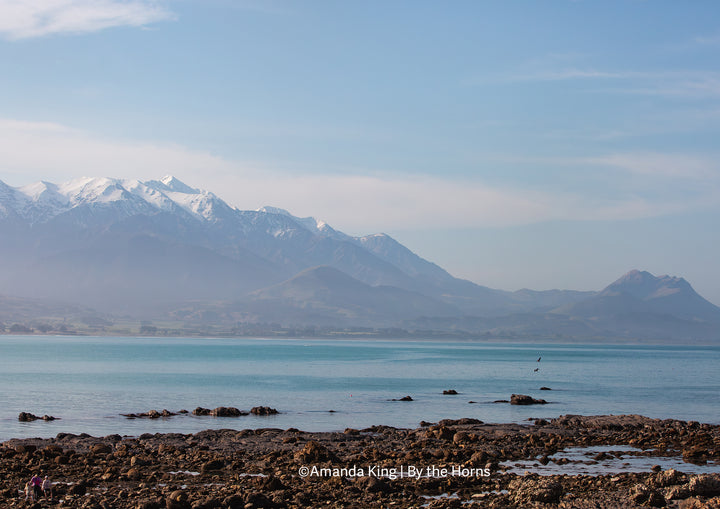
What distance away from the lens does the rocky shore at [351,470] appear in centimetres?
2481

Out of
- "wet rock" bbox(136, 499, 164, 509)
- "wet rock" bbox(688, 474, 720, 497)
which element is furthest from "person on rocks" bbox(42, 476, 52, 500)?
"wet rock" bbox(688, 474, 720, 497)

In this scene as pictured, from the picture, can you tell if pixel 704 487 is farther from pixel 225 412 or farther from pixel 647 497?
pixel 225 412

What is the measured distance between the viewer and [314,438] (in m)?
42.3

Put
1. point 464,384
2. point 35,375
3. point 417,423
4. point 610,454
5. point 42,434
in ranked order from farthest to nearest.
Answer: point 35,375, point 464,384, point 417,423, point 42,434, point 610,454

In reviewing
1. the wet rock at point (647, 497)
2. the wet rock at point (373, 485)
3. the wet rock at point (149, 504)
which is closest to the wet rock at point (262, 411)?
the wet rock at point (373, 485)

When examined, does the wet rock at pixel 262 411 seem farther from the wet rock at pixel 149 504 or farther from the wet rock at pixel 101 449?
the wet rock at pixel 149 504

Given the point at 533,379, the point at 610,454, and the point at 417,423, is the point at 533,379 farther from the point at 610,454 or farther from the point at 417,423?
the point at 610,454

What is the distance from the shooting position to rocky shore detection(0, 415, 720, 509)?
81.4 ft

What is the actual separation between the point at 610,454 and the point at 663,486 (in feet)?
35.3

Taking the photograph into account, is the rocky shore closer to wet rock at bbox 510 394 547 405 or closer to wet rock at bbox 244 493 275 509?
→ wet rock at bbox 244 493 275 509

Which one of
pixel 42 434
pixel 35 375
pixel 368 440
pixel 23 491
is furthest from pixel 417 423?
pixel 35 375

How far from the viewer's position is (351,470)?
31016 millimetres

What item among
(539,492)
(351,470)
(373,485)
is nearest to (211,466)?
(351,470)

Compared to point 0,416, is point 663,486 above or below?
above
